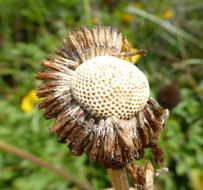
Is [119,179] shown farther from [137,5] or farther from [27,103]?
[137,5]

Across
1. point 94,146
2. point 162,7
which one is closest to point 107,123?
point 94,146

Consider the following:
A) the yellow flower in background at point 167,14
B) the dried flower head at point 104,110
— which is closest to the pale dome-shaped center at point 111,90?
the dried flower head at point 104,110

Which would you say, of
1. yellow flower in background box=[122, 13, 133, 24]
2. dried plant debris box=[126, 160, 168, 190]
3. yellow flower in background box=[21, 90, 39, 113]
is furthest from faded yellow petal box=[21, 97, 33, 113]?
dried plant debris box=[126, 160, 168, 190]

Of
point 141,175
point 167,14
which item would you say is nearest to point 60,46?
point 167,14

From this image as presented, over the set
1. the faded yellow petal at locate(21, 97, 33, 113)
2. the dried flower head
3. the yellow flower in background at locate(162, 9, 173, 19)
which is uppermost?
the yellow flower in background at locate(162, 9, 173, 19)

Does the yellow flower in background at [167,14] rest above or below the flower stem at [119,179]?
above

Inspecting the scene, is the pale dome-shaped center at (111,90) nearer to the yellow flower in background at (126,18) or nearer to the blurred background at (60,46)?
the blurred background at (60,46)

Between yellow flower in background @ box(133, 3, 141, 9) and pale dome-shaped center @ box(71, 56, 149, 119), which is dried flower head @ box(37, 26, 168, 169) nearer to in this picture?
pale dome-shaped center @ box(71, 56, 149, 119)
